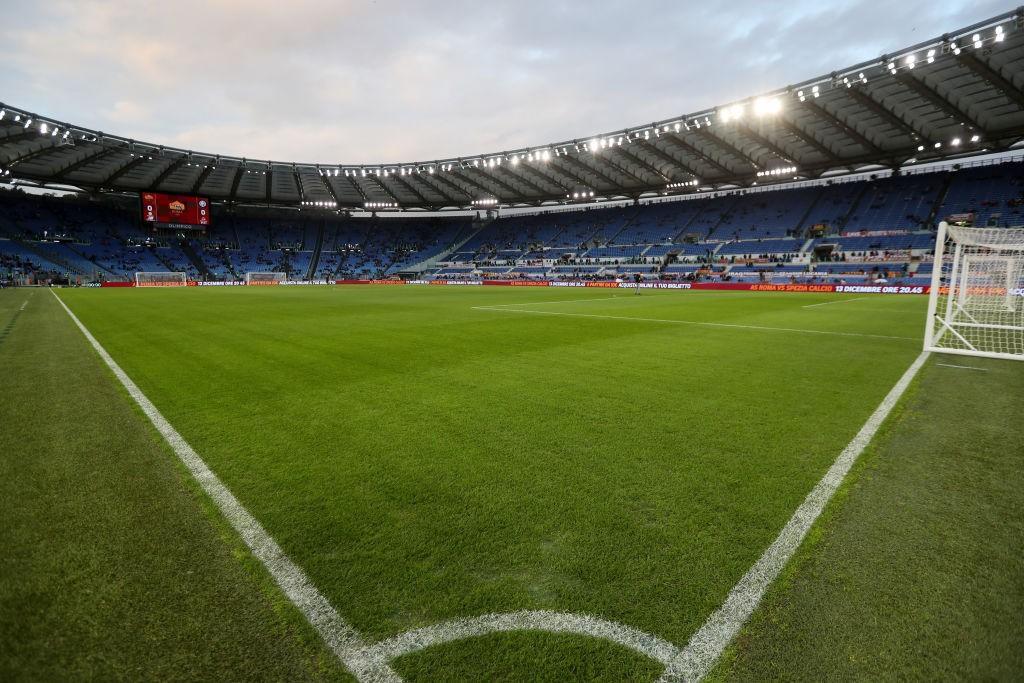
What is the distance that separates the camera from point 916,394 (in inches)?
234

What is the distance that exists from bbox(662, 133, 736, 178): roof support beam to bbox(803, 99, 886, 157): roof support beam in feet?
36.0

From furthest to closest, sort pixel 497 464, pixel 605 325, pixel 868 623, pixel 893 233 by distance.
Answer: pixel 893 233
pixel 605 325
pixel 497 464
pixel 868 623

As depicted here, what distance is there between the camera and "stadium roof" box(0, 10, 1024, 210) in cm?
2948

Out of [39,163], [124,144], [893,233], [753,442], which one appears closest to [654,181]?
[893,233]

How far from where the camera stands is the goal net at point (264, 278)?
60844 mm

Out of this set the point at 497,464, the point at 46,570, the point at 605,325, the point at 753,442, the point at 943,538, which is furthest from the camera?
the point at 605,325

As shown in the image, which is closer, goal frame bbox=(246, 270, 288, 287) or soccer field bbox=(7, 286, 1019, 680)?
soccer field bbox=(7, 286, 1019, 680)

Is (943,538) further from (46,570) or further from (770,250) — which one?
(770,250)

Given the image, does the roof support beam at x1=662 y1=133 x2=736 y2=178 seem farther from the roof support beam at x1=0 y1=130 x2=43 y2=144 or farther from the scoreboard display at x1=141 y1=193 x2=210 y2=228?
the scoreboard display at x1=141 y1=193 x2=210 y2=228

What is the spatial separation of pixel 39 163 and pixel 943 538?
226 ft

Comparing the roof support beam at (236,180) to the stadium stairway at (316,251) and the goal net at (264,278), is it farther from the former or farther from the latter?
the stadium stairway at (316,251)

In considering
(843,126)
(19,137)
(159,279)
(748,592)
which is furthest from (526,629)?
(159,279)

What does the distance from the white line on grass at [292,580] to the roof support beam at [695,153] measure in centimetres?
4717

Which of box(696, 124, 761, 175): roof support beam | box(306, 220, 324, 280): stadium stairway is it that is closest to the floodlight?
box(696, 124, 761, 175): roof support beam
